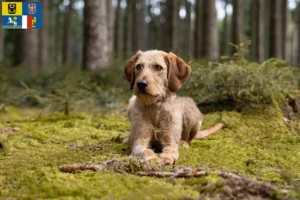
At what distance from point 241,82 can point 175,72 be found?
2.34 metres

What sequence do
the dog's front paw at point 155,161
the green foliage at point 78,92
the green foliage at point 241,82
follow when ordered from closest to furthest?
the dog's front paw at point 155,161 < the green foliage at point 241,82 < the green foliage at point 78,92

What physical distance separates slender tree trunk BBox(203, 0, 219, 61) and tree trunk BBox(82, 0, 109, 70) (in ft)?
11.9

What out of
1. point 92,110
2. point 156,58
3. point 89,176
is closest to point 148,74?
point 156,58

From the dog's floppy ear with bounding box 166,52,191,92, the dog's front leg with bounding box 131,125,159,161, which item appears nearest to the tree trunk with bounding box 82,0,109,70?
the dog's floppy ear with bounding box 166,52,191,92

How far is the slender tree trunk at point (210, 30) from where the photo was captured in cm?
1241

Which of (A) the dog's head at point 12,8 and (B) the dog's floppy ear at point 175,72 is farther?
(A) the dog's head at point 12,8

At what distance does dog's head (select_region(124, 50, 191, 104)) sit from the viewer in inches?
169

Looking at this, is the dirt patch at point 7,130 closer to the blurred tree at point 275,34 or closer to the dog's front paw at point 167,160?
the dog's front paw at point 167,160

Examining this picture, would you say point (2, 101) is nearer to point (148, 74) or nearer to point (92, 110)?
point (92, 110)

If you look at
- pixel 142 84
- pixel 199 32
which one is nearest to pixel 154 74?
pixel 142 84

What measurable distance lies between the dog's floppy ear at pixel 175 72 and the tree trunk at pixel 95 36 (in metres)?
5.82

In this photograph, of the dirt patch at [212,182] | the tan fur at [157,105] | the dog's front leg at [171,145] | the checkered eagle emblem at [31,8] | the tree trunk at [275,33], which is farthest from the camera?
the tree trunk at [275,33]

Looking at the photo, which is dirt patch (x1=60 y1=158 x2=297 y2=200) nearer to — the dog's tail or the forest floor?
the forest floor

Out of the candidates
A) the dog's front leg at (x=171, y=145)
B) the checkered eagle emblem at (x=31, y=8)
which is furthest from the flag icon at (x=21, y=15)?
the dog's front leg at (x=171, y=145)
